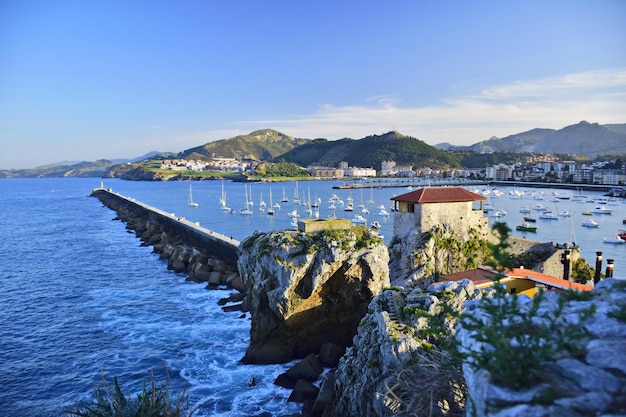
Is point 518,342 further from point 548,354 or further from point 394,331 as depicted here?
point 394,331

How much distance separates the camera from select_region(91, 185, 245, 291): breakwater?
108 feet

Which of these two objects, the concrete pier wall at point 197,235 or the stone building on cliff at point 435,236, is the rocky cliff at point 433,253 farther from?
the concrete pier wall at point 197,235

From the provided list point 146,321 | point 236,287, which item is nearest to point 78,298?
point 146,321

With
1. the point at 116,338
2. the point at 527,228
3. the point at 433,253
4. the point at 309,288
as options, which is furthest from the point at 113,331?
the point at 527,228

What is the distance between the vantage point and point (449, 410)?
7.49m

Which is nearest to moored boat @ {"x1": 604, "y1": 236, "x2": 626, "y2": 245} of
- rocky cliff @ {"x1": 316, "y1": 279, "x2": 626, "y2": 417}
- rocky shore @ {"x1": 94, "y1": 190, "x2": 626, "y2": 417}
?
rocky shore @ {"x1": 94, "y1": 190, "x2": 626, "y2": 417}

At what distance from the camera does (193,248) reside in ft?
128

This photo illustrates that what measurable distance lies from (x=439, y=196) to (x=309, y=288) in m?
12.9

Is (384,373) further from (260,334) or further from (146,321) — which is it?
(146,321)

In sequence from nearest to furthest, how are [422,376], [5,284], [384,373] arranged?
[422,376] < [384,373] < [5,284]

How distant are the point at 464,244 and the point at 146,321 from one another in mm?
20149

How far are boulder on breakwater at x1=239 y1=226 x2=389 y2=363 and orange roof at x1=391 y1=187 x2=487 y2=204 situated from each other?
26.4 feet

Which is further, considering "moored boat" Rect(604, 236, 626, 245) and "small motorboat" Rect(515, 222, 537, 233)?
"small motorboat" Rect(515, 222, 537, 233)

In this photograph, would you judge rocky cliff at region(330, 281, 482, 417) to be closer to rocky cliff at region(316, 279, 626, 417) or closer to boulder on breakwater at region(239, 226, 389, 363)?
rocky cliff at region(316, 279, 626, 417)
